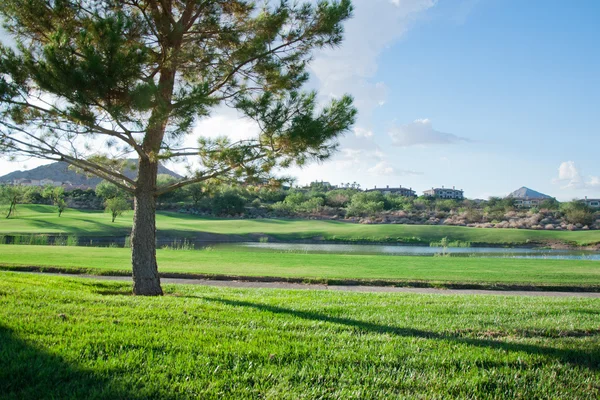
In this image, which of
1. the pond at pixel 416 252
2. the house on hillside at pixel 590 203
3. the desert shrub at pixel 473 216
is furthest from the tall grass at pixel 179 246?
the house on hillside at pixel 590 203

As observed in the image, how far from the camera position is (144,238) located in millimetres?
8195

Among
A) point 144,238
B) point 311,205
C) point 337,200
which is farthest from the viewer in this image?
point 337,200

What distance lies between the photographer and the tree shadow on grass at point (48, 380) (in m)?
3.03

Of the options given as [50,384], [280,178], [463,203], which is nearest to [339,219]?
[463,203]

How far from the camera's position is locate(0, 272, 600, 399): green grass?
3.30 m

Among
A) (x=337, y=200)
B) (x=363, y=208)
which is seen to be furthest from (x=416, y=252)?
(x=337, y=200)

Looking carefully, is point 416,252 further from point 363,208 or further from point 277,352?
point 363,208

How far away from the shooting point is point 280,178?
866 cm

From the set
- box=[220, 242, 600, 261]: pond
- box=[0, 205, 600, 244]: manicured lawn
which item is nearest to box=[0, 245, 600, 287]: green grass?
box=[220, 242, 600, 261]: pond

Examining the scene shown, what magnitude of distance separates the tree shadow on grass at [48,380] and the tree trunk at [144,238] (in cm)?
443

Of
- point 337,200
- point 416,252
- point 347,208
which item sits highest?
point 337,200

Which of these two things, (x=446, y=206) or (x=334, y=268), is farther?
(x=446, y=206)

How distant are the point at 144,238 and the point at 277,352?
197 inches

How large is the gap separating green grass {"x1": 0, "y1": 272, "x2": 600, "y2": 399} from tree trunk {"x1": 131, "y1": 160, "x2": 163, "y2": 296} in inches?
59.7
